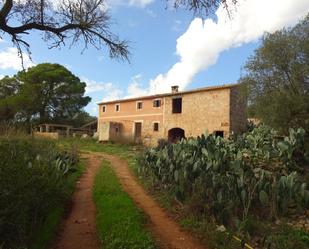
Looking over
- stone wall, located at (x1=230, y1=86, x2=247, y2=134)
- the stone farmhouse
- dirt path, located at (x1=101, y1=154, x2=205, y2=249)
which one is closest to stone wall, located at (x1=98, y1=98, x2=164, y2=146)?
the stone farmhouse

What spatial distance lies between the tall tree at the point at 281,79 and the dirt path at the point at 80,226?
8.14 meters

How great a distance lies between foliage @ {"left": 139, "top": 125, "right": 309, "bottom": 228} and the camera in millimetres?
7559

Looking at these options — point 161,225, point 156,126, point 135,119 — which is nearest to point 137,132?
point 135,119

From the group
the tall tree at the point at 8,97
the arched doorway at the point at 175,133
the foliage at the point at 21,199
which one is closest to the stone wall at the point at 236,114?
the arched doorway at the point at 175,133

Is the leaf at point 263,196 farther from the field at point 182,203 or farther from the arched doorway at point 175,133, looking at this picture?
the arched doorway at point 175,133

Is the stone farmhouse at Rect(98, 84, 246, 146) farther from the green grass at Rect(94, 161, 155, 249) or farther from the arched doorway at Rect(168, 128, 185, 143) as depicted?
the green grass at Rect(94, 161, 155, 249)

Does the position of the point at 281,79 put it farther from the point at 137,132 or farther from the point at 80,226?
the point at 137,132

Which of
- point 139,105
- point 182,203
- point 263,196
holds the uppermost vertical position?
point 139,105

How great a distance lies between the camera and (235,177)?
852 cm

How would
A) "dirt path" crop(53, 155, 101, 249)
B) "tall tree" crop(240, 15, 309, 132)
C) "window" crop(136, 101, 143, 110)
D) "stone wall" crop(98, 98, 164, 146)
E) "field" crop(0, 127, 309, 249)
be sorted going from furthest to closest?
"window" crop(136, 101, 143, 110), "stone wall" crop(98, 98, 164, 146), "tall tree" crop(240, 15, 309, 132), "dirt path" crop(53, 155, 101, 249), "field" crop(0, 127, 309, 249)

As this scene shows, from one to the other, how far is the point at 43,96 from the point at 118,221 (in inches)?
1384

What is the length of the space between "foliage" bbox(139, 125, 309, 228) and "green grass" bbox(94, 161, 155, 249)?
1.21 metres

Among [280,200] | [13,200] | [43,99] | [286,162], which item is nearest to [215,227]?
[280,200]

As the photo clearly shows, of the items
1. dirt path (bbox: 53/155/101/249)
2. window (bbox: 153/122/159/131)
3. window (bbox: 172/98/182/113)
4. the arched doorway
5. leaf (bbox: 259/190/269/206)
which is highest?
window (bbox: 172/98/182/113)
